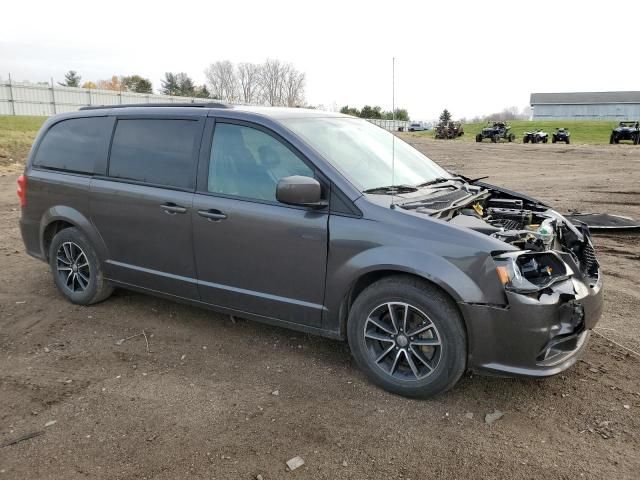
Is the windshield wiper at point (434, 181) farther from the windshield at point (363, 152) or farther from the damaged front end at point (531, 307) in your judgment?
the damaged front end at point (531, 307)

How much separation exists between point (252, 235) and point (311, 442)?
1.53m

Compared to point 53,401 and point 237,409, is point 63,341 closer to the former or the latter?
point 53,401

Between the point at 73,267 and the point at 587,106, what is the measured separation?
93.9m

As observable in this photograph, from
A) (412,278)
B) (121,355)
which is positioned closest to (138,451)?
(121,355)

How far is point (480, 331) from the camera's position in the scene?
3146 millimetres

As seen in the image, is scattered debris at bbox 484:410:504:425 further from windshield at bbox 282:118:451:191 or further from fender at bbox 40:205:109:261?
fender at bbox 40:205:109:261

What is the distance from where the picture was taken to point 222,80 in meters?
67.8

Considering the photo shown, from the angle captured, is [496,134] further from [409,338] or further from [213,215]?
[409,338]

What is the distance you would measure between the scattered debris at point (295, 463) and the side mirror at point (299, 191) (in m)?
1.58

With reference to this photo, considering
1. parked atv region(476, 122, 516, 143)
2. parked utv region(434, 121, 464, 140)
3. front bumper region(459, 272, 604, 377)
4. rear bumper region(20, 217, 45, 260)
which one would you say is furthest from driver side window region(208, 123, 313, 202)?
parked utv region(434, 121, 464, 140)

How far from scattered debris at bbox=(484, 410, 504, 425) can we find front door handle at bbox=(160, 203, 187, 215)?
2.63 metres

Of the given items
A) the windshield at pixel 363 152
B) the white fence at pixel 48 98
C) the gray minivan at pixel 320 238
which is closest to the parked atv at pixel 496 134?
the white fence at pixel 48 98

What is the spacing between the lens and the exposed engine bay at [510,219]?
3.44 meters

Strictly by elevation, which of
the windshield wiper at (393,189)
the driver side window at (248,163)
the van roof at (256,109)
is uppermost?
the van roof at (256,109)
